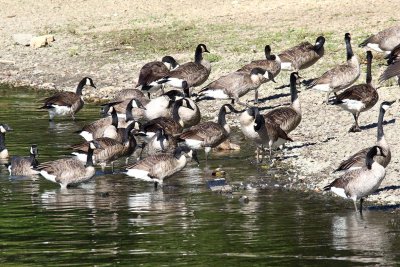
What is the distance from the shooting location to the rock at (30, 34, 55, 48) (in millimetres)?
39969

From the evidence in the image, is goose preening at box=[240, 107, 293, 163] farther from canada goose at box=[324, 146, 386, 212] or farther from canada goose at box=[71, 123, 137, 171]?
canada goose at box=[324, 146, 386, 212]

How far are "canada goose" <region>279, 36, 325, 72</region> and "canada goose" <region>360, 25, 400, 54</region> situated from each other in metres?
1.41

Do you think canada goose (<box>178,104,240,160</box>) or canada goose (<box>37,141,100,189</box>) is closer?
canada goose (<box>37,141,100,189</box>)

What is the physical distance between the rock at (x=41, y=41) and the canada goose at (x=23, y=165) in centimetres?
1866

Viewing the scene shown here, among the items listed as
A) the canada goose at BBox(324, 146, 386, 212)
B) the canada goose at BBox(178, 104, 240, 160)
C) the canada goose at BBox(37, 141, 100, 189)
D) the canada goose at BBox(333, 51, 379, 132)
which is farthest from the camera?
the canada goose at BBox(333, 51, 379, 132)

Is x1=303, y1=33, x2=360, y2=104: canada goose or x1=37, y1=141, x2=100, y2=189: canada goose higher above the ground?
x1=303, y1=33, x2=360, y2=104: canada goose

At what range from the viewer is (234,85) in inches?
1102

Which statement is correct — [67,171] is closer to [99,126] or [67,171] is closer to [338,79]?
[99,126]

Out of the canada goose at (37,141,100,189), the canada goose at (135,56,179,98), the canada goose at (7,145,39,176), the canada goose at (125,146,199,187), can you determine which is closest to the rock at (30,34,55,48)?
the canada goose at (135,56,179,98)

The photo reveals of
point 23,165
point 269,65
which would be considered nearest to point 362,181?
point 23,165

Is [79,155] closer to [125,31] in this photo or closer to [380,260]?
[380,260]

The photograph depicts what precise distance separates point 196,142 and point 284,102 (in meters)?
6.98

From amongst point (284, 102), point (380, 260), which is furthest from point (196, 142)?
point (380, 260)

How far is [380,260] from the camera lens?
1438cm
